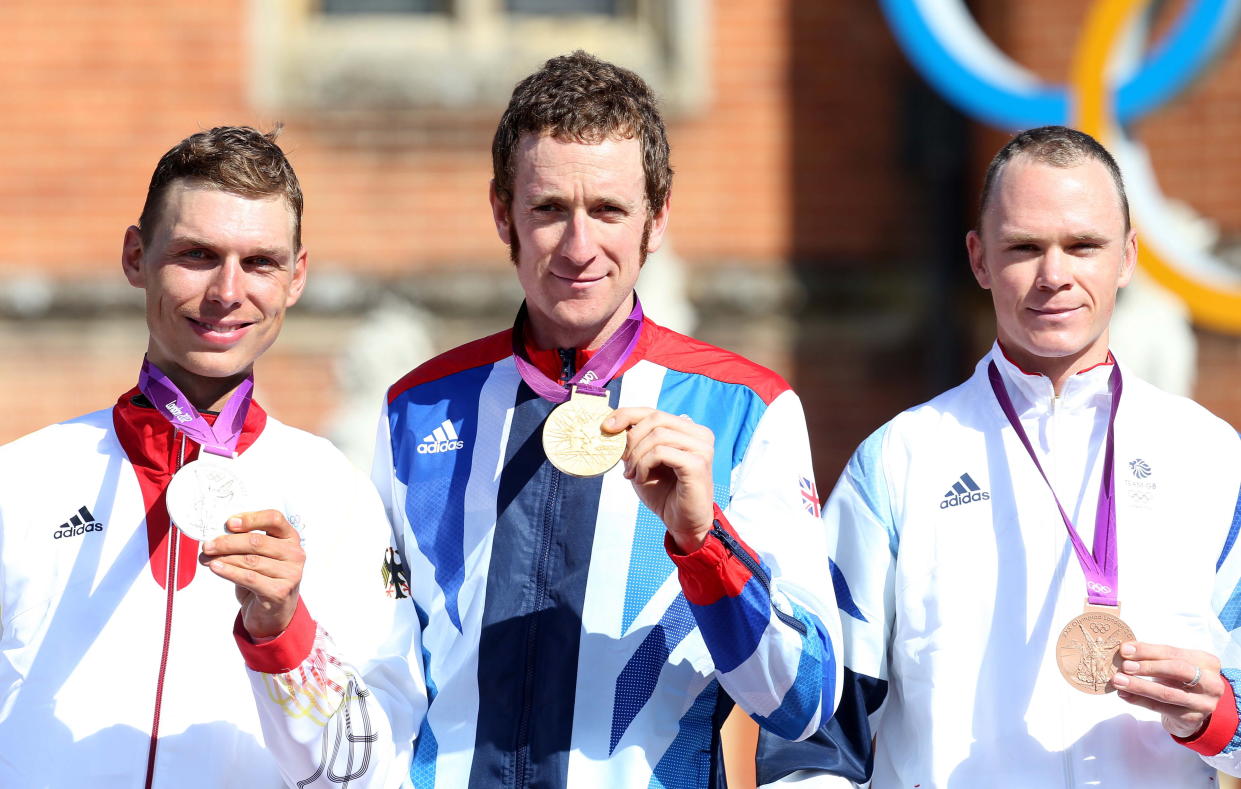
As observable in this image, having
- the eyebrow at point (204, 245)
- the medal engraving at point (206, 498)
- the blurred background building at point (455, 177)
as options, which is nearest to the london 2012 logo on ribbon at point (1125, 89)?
the blurred background building at point (455, 177)

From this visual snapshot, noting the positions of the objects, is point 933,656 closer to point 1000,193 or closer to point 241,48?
point 1000,193

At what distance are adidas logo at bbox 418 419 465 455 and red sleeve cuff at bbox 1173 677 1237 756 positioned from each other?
1.39 meters

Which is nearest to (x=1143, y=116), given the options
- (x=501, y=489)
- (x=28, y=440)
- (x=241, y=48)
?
(x=241, y=48)

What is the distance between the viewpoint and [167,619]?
2.64 metres

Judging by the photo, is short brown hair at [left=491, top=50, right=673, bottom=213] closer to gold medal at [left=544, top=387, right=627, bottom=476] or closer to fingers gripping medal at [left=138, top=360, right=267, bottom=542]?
gold medal at [left=544, top=387, right=627, bottom=476]

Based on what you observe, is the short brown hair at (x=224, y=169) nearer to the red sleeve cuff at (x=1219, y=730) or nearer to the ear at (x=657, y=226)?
the ear at (x=657, y=226)

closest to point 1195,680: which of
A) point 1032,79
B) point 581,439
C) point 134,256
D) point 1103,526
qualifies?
point 1103,526

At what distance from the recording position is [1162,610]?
8.97 ft

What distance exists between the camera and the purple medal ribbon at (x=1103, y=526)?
2.71 meters

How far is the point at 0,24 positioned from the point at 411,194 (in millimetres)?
2186

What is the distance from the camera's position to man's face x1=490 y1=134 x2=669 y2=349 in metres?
2.68

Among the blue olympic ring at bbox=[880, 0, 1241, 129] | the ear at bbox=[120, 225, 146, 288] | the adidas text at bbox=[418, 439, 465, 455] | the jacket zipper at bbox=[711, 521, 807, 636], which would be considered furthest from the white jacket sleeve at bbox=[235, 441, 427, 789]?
the blue olympic ring at bbox=[880, 0, 1241, 129]

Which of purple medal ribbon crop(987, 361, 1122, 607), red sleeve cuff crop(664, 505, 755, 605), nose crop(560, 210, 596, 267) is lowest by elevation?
red sleeve cuff crop(664, 505, 755, 605)

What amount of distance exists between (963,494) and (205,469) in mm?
1384
